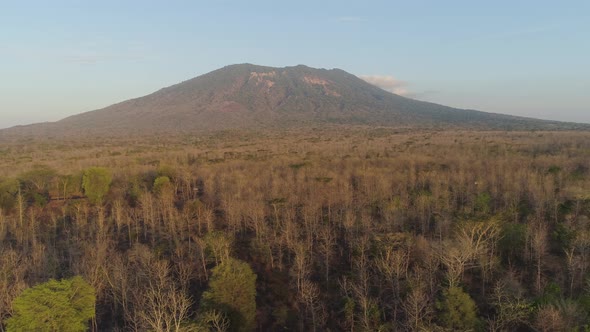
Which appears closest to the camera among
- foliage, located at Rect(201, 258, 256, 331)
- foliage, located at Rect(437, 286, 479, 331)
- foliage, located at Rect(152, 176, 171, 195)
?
foliage, located at Rect(437, 286, 479, 331)

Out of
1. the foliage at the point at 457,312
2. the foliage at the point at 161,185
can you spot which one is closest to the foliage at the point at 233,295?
the foliage at the point at 457,312

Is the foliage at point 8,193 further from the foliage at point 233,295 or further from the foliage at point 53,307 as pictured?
the foliage at point 233,295

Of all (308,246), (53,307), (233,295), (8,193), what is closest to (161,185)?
(8,193)

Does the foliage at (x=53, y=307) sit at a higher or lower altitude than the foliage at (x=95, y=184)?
lower

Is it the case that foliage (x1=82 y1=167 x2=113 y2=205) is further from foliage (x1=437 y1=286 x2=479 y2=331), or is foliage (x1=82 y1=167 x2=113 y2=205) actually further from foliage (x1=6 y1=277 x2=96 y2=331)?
foliage (x1=437 y1=286 x2=479 y2=331)

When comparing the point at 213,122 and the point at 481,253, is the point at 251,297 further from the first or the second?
the point at 213,122

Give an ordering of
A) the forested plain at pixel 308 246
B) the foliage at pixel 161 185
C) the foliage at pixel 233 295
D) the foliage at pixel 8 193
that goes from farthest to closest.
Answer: the foliage at pixel 161 185 → the foliage at pixel 8 193 → the foliage at pixel 233 295 → the forested plain at pixel 308 246

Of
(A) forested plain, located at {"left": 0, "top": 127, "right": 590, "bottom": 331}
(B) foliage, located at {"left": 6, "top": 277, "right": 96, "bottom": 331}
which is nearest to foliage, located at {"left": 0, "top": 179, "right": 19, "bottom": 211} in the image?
(A) forested plain, located at {"left": 0, "top": 127, "right": 590, "bottom": 331}

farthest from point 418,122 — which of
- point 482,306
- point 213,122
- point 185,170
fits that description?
point 482,306
